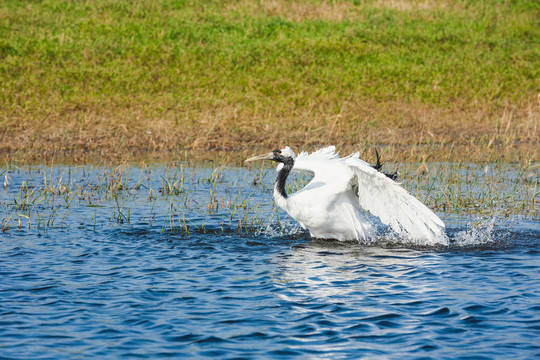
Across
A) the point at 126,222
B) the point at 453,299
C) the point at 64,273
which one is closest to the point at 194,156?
the point at 126,222

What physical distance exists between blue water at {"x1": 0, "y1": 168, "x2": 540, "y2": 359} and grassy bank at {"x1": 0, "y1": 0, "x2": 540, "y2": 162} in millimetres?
5919

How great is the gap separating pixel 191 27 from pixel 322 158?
17.9m

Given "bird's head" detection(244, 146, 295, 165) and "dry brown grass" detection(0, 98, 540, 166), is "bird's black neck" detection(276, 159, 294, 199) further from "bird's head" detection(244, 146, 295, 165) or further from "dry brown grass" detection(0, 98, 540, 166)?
"dry brown grass" detection(0, 98, 540, 166)

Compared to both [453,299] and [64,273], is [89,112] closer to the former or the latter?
[64,273]

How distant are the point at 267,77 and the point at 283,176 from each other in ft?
44.9

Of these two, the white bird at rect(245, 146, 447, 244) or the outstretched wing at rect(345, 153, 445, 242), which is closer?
the outstretched wing at rect(345, 153, 445, 242)

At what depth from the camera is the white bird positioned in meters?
7.98

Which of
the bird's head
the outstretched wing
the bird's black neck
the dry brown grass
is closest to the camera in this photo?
the outstretched wing

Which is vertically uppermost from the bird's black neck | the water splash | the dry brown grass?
the dry brown grass

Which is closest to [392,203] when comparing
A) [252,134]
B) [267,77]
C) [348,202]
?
[348,202]

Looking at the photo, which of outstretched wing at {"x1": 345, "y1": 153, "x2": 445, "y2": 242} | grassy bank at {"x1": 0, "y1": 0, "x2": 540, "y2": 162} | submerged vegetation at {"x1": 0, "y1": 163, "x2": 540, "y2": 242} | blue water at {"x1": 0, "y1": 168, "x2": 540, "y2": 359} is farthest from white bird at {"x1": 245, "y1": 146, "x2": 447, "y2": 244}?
grassy bank at {"x1": 0, "y1": 0, "x2": 540, "y2": 162}

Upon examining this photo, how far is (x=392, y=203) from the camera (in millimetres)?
8148

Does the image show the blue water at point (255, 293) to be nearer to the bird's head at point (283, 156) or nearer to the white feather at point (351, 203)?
the white feather at point (351, 203)

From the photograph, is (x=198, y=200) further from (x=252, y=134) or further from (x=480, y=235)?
(x=252, y=134)
